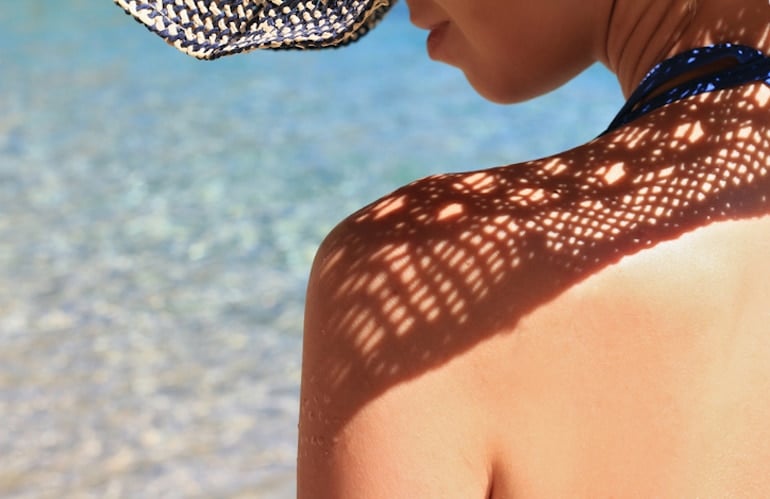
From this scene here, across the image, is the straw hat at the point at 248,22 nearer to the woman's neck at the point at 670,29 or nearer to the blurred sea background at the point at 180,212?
the woman's neck at the point at 670,29

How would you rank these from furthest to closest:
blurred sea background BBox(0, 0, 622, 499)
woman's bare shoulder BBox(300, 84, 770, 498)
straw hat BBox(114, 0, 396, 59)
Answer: blurred sea background BBox(0, 0, 622, 499)
straw hat BBox(114, 0, 396, 59)
woman's bare shoulder BBox(300, 84, 770, 498)

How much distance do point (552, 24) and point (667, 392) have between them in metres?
0.37

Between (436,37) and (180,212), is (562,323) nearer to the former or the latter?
(436,37)

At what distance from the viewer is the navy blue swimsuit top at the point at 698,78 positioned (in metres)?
0.91

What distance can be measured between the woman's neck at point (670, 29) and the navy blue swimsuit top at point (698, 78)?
0.04 feet

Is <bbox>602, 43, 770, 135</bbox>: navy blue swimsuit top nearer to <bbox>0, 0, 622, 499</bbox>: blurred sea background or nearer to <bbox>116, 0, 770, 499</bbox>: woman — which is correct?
<bbox>116, 0, 770, 499</bbox>: woman

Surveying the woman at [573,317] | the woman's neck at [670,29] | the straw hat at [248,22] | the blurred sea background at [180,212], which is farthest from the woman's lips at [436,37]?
the blurred sea background at [180,212]

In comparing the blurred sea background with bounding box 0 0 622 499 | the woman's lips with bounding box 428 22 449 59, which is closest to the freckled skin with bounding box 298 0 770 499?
the woman's lips with bounding box 428 22 449 59

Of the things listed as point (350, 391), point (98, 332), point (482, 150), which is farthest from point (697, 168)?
point (482, 150)

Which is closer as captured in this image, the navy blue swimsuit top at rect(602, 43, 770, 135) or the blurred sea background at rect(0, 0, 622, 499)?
the navy blue swimsuit top at rect(602, 43, 770, 135)

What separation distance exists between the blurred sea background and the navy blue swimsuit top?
7.02 feet

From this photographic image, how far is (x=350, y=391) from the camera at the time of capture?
86 centimetres

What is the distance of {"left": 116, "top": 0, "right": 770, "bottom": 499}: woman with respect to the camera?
85 cm

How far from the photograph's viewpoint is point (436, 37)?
1.21 metres
